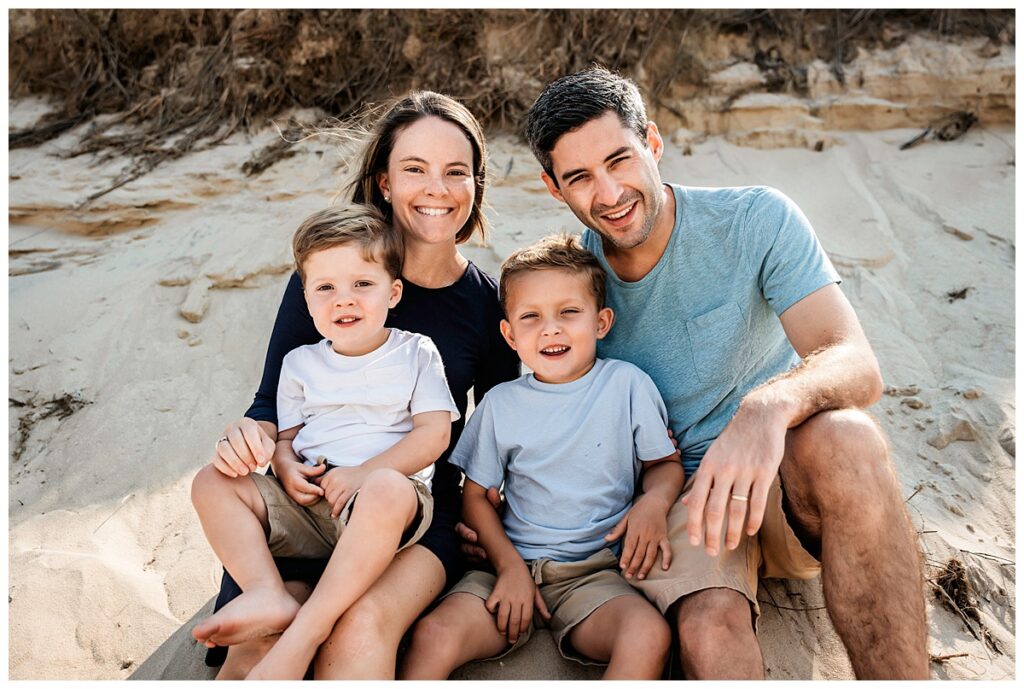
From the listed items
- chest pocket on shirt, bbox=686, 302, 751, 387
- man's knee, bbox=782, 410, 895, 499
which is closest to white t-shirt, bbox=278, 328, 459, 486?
chest pocket on shirt, bbox=686, 302, 751, 387

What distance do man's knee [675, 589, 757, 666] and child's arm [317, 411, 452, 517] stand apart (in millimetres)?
758

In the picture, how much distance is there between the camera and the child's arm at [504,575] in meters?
2.02

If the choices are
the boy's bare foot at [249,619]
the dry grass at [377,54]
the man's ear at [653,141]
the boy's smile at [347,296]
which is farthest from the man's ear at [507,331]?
the dry grass at [377,54]

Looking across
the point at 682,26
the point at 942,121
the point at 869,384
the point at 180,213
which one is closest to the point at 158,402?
the point at 180,213

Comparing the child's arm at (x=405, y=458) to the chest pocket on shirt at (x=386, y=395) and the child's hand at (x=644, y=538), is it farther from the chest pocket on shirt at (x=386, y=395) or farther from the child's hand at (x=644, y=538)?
the child's hand at (x=644, y=538)

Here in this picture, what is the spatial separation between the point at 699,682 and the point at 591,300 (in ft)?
3.45

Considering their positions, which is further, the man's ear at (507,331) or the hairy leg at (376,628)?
the man's ear at (507,331)

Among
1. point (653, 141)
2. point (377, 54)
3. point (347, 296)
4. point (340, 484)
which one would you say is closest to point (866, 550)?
point (340, 484)

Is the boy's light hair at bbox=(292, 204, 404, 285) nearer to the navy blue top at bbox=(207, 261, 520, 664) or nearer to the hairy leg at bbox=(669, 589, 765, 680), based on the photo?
the navy blue top at bbox=(207, 261, 520, 664)

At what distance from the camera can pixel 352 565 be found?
1861 millimetres

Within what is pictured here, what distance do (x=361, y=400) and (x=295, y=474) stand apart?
27cm

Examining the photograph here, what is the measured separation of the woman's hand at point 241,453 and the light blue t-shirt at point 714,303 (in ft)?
3.62

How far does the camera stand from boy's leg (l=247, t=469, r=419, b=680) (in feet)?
5.71

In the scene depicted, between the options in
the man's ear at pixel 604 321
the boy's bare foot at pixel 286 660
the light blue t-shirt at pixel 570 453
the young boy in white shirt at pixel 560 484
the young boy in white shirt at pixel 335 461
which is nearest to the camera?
the boy's bare foot at pixel 286 660
